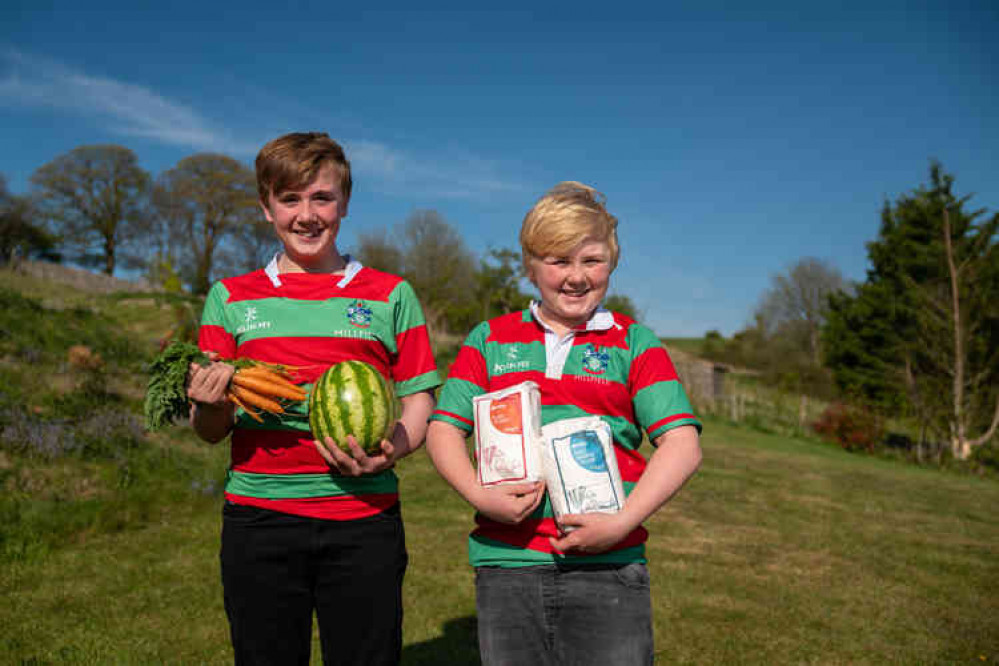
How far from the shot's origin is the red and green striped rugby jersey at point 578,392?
2.45 metres

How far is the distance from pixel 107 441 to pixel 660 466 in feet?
31.4

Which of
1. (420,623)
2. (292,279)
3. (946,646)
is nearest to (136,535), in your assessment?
(420,623)

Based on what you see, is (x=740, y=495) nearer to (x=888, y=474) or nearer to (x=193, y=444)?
(x=888, y=474)

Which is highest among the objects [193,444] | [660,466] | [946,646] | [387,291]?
[387,291]

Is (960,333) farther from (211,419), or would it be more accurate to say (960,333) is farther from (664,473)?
(211,419)

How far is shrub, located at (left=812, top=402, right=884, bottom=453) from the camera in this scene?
24844 millimetres

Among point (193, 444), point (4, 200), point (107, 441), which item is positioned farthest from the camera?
point (4, 200)

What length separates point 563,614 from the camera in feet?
7.91

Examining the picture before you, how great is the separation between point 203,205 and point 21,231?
11928 mm

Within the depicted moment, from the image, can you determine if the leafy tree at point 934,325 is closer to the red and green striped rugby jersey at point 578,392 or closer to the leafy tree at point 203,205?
the red and green striped rugby jersey at point 578,392


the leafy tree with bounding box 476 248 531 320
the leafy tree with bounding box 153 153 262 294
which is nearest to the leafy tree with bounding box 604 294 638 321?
the leafy tree with bounding box 476 248 531 320

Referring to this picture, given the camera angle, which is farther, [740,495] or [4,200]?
[4,200]

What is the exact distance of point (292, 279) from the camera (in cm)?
293

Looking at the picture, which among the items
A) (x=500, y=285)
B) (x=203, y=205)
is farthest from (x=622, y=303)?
(x=203, y=205)
